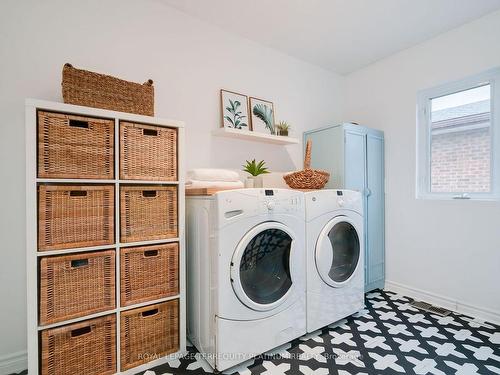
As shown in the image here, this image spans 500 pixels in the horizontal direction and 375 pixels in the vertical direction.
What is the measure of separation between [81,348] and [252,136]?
183 cm

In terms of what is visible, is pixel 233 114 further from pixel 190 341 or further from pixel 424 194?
pixel 424 194

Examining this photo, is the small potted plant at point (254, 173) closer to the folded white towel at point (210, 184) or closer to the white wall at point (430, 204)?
the folded white towel at point (210, 184)

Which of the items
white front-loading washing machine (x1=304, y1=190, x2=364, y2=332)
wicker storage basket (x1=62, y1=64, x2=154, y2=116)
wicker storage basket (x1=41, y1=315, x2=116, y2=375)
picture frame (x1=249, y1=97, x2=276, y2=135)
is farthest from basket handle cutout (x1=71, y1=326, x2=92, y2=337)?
picture frame (x1=249, y1=97, x2=276, y2=135)

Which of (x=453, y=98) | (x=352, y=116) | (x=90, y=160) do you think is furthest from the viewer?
(x=352, y=116)

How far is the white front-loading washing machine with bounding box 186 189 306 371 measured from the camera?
145 centimetres

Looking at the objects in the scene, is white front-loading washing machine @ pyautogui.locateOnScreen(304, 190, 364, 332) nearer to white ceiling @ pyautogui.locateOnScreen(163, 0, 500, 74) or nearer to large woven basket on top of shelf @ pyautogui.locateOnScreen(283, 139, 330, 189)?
large woven basket on top of shelf @ pyautogui.locateOnScreen(283, 139, 330, 189)

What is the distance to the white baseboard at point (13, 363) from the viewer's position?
1466mm

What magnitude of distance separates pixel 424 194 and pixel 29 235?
3.05 m

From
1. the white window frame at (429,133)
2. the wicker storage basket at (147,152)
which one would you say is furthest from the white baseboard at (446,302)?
the wicker storage basket at (147,152)

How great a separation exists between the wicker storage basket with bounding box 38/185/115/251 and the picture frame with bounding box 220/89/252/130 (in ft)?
3.88

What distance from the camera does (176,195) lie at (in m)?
1.62

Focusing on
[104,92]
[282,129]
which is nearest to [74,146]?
[104,92]

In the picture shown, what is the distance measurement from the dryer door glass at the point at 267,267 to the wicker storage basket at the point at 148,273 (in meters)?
0.44

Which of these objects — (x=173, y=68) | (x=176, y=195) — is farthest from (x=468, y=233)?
(x=173, y=68)
